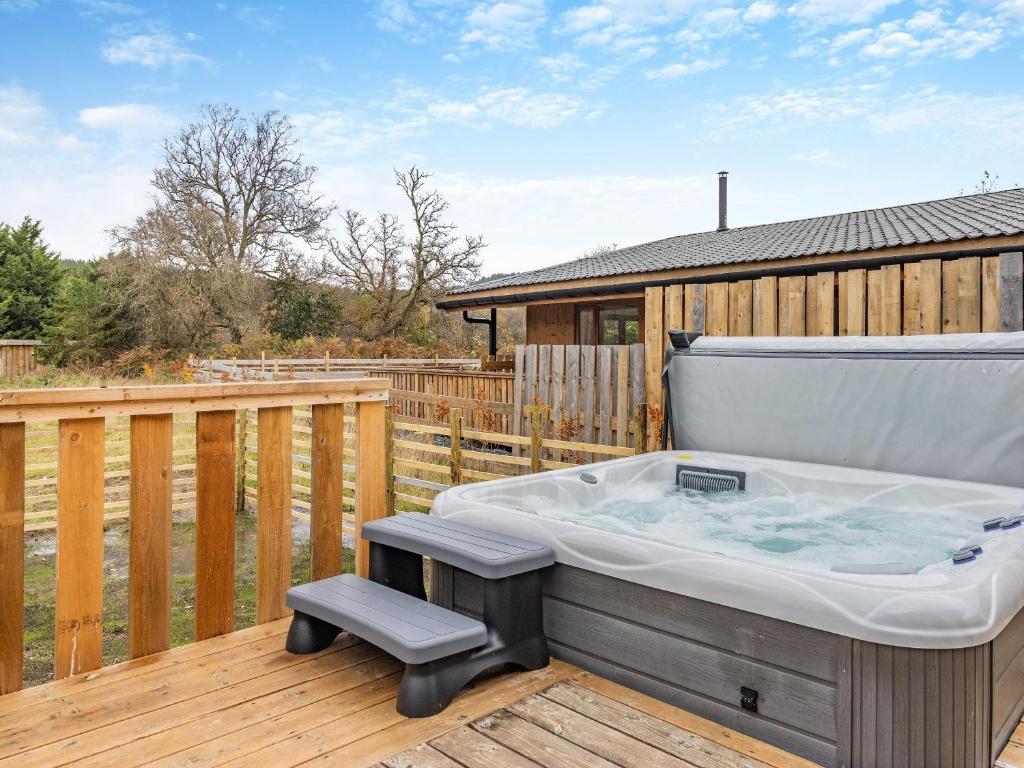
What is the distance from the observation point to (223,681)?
1.97 metres

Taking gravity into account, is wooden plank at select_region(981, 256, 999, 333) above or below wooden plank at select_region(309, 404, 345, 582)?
above

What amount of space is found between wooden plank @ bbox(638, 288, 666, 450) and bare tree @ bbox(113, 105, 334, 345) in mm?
17847

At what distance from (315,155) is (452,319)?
709 centimetres

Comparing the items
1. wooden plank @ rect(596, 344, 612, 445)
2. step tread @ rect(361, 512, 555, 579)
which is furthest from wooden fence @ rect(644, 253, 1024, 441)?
step tread @ rect(361, 512, 555, 579)

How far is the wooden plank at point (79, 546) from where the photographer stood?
195cm

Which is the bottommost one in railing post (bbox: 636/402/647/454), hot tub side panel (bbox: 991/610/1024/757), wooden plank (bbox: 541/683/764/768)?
wooden plank (bbox: 541/683/764/768)

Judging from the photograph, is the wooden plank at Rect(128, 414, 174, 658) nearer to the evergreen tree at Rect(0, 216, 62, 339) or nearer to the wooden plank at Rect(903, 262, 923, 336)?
the wooden plank at Rect(903, 262, 923, 336)

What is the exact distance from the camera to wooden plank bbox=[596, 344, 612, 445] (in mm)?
5700

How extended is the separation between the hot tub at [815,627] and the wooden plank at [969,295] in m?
1.46

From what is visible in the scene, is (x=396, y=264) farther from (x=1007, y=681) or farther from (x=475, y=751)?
(x=1007, y=681)

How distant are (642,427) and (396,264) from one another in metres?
19.5

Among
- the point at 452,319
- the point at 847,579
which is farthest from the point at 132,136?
the point at 847,579

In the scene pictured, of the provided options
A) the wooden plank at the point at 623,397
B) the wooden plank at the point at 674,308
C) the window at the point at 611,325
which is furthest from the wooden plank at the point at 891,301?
the window at the point at 611,325

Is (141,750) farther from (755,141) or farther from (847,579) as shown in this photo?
(755,141)
